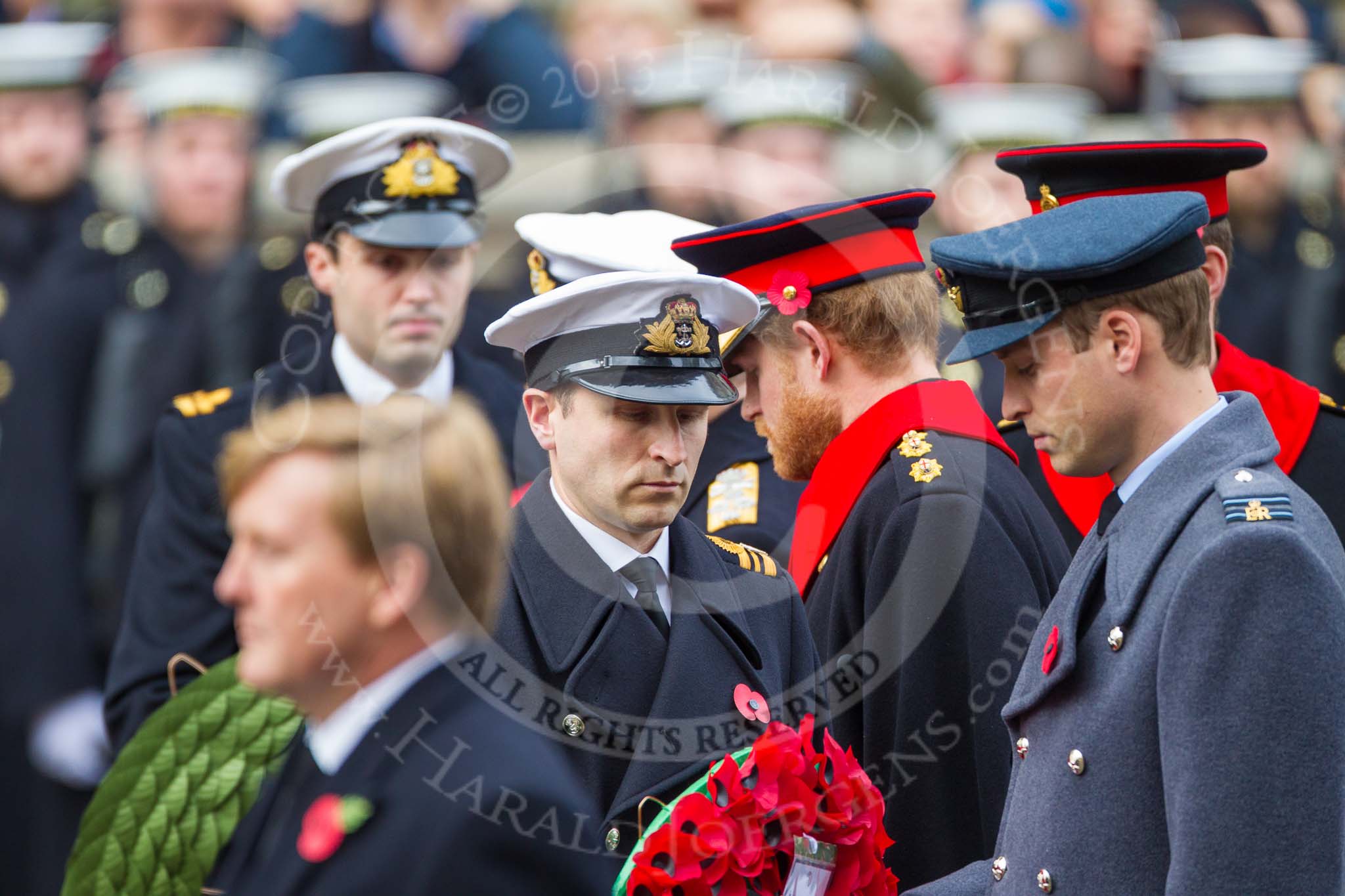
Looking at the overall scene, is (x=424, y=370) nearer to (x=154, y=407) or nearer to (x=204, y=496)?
(x=204, y=496)

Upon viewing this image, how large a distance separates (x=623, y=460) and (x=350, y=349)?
183 centimetres

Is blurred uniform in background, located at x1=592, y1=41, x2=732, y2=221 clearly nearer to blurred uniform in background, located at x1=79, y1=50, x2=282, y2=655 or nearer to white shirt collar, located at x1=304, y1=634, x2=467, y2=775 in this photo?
blurred uniform in background, located at x1=79, y1=50, x2=282, y2=655

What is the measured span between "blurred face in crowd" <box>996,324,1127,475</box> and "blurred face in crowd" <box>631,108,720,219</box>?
3411 millimetres

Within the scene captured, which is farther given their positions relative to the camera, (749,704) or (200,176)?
(200,176)

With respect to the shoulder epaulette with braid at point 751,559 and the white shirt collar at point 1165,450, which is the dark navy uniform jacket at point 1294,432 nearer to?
the shoulder epaulette with braid at point 751,559

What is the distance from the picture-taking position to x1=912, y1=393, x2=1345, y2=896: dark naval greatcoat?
8.28 ft

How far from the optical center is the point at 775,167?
6.27 m

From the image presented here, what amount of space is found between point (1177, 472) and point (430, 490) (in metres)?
1.15

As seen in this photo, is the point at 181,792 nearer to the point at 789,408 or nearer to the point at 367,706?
the point at 367,706

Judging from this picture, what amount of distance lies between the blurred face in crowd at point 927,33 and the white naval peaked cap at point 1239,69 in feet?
3.04

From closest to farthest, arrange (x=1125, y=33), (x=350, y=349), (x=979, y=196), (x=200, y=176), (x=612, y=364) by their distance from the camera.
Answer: (x=612, y=364) < (x=350, y=349) < (x=200, y=176) < (x=979, y=196) < (x=1125, y=33)

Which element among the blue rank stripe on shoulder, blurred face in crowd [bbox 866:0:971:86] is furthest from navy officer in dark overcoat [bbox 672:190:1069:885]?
blurred face in crowd [bbox 866:0:971:86]

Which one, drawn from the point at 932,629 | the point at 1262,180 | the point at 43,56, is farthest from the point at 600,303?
the point at 1262,180

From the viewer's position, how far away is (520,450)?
16.8 feet
